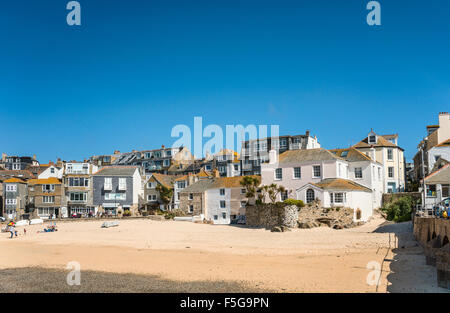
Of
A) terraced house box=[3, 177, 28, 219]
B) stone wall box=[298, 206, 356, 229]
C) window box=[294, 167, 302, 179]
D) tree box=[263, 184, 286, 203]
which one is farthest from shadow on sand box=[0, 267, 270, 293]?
terraced house box=[3, 177, 28, 219]

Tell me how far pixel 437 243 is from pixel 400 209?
22.5 metres

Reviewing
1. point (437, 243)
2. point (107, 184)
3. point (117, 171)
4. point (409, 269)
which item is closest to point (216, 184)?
point (107, 184)

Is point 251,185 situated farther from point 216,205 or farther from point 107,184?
point 107,184

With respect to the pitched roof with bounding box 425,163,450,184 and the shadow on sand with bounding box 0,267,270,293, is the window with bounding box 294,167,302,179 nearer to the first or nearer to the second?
the pitched roof with bounding box 425,163,450,184

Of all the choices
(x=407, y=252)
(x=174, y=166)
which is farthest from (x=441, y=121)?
(x=174, y=166)

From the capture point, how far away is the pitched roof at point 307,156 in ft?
132

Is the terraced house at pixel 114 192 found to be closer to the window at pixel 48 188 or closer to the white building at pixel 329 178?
the window at pixel 48 188

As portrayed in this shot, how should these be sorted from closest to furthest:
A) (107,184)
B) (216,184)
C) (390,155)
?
(390,155) < (216,184) < (107,184)

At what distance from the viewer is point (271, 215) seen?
38.1 metres

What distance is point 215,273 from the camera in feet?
64.8

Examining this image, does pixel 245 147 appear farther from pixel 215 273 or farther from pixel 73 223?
pixel 215 273

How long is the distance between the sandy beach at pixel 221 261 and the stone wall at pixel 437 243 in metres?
0.45

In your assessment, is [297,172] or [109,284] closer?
[109,284]

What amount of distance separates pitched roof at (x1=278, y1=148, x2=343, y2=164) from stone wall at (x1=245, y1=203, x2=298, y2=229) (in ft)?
18.8
